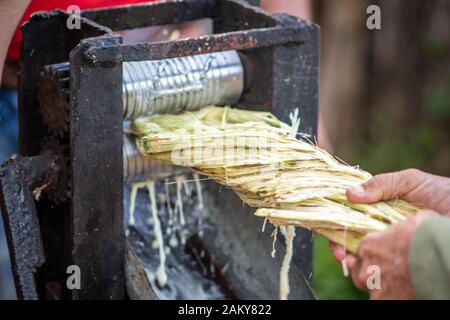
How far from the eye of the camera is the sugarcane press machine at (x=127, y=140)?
2.15 meters

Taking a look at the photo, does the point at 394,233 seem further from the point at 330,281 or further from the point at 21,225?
the point at 330,281

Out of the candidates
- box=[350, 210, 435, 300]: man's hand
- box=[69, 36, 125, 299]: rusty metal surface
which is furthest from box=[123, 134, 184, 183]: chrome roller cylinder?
Answer: box=[350, 210, 435, 300]: man's hand

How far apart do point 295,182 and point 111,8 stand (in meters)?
0.80

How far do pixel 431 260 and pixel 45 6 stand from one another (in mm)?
1458

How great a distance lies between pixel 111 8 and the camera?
245cm

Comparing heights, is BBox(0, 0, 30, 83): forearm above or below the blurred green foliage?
above

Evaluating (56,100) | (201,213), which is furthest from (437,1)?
(56,100)

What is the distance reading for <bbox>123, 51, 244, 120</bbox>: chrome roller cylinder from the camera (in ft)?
7.48

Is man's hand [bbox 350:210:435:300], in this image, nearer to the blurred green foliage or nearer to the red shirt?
the red shirt

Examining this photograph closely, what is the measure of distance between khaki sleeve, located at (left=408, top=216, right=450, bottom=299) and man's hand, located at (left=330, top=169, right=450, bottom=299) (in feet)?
0.08

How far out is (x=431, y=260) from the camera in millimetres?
1710
